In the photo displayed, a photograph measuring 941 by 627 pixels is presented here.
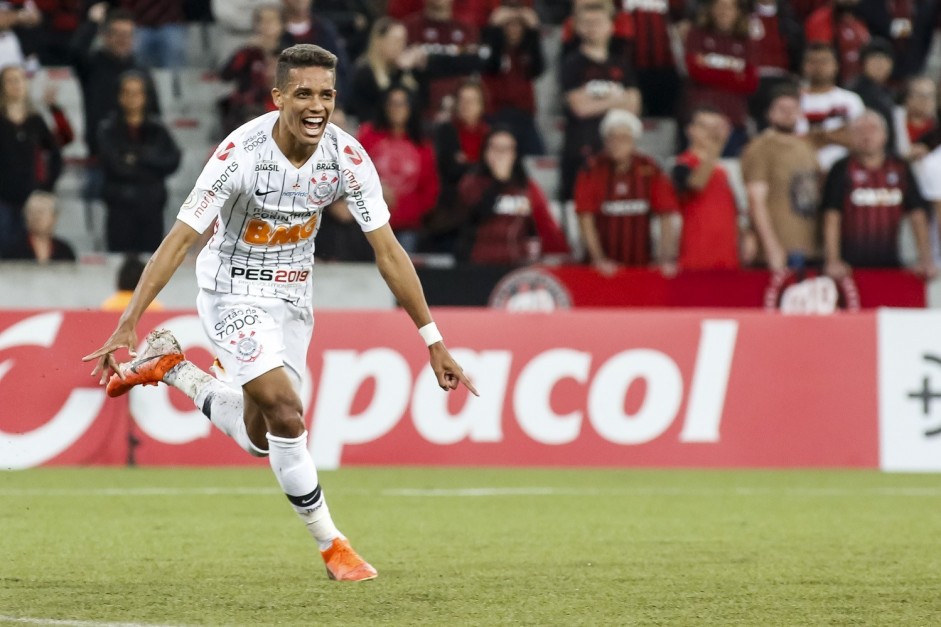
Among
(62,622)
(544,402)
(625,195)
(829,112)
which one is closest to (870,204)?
(829,112)

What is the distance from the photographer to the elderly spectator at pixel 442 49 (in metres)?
16.0

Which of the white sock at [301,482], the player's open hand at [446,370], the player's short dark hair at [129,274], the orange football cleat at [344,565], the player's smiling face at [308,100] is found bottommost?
the player's short dark hair at [129,274]

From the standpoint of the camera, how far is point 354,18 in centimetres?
1694

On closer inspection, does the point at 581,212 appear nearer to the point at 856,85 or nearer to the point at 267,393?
the point at 856,85

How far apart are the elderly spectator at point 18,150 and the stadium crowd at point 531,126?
2cm

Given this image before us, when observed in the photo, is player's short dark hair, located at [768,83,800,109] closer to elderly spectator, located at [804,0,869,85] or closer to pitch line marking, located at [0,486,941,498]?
elderly spectator, located at [804,0,869,85]

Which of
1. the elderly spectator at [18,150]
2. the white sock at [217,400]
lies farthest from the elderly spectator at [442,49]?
the white sock at [217,400]

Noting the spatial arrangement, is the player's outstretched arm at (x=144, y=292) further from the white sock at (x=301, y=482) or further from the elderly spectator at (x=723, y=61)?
the elderly spectator at (x=723, y=61)

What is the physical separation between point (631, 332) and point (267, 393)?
6.16 meters

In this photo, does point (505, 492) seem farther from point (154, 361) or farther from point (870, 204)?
point (870, 204)

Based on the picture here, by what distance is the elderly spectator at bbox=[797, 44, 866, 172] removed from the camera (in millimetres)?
15711

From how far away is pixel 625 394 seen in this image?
41.7ft

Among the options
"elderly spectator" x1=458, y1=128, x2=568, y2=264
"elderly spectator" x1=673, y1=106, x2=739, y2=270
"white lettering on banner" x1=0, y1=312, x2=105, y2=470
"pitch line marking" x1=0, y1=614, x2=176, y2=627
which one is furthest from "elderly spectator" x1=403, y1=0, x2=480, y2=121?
"pitch line marking" x1=0, y1=614, x2=176, y2=627

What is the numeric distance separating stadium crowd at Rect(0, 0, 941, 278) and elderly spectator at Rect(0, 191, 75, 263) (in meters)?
0.02
